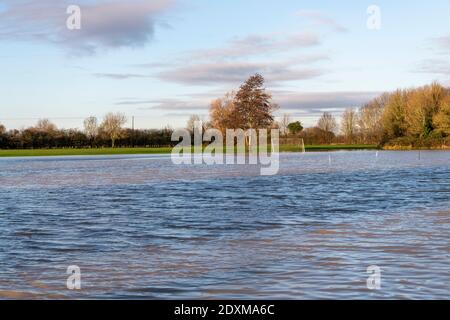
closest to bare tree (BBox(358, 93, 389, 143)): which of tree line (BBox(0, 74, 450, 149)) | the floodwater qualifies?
tree line (BBox(0, 74, 450, 149))

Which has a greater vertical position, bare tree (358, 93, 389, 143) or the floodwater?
bare tree (358, 93, 389, 143)

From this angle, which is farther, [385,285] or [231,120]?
[231,120]

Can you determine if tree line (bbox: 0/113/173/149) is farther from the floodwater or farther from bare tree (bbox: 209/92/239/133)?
the floodwater

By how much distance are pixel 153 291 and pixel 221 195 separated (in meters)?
13.5

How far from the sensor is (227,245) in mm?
10938

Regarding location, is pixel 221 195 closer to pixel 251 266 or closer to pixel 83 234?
pixel 83 234

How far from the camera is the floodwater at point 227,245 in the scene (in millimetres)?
7766

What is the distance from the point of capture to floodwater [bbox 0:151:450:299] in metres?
7.77

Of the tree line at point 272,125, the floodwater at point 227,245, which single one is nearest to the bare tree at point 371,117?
the tree line at point 272,125

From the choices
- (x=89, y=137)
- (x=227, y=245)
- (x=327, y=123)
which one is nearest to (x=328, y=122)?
(x=327, y=123)

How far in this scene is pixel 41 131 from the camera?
9575cm

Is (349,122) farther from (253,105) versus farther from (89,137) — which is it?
(89,137)

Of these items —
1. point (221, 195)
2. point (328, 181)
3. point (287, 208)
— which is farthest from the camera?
point (328, 181)

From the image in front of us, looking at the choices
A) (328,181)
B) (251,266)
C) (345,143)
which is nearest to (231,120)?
(345,143)
